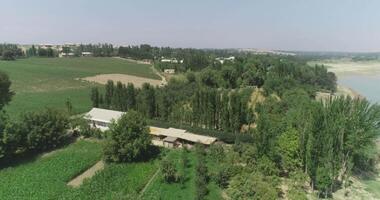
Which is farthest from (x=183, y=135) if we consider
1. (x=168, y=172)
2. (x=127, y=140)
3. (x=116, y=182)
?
(x=116, y=182)

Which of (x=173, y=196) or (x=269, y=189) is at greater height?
(x=269, y=189)

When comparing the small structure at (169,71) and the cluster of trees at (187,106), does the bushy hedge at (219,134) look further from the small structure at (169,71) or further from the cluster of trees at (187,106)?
the small structure at (169,71)

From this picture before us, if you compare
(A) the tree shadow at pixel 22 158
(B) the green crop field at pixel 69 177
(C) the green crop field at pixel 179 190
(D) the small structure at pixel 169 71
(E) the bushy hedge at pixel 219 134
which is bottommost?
(C) the green crop field at pixel 179 190

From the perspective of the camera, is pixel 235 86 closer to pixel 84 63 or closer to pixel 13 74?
pixel 13 74

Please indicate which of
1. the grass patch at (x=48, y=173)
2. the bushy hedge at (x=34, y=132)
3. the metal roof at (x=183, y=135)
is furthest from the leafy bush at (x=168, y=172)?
the bushy hedge at (x=34, y=132)

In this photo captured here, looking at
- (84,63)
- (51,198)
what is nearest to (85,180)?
(51,198)

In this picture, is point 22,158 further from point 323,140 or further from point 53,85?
point 53,85
